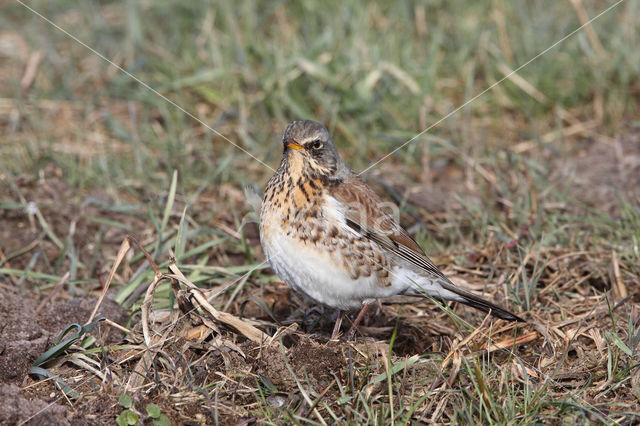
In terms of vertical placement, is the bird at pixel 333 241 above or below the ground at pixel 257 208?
above

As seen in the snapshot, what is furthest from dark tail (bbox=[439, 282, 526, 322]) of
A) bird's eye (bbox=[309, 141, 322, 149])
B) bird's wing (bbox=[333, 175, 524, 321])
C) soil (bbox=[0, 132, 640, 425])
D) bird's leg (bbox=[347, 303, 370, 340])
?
bird's eye (bbox=[309, 141, 322, 149])

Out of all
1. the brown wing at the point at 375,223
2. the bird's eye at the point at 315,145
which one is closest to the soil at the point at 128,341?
the brown wing at the point at 375,223

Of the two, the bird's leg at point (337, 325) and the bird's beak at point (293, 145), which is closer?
the bird's beak at point (293, 145)

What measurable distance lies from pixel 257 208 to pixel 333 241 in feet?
3.17

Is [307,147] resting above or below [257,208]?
above

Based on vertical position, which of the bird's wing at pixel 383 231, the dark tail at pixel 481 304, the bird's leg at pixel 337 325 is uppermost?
the bird's wing at pixel 383 231

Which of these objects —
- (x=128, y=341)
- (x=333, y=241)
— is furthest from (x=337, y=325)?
(x=128, y=341)

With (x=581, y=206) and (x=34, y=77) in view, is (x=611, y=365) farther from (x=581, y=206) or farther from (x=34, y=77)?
(x=34, y=77)

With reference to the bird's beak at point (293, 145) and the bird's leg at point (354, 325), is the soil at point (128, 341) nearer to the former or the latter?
the bird's leg at point (354, 325)

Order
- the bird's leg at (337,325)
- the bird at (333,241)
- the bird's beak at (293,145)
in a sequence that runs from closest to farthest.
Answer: the bird at (333,241) < the bird's beak at (293,145) < the bird's leg at (337,325)

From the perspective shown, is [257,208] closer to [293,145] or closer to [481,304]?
[293,145]

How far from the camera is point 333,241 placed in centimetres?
438

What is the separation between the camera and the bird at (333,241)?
4.34 metres

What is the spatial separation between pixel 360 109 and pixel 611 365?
12.6 ft
